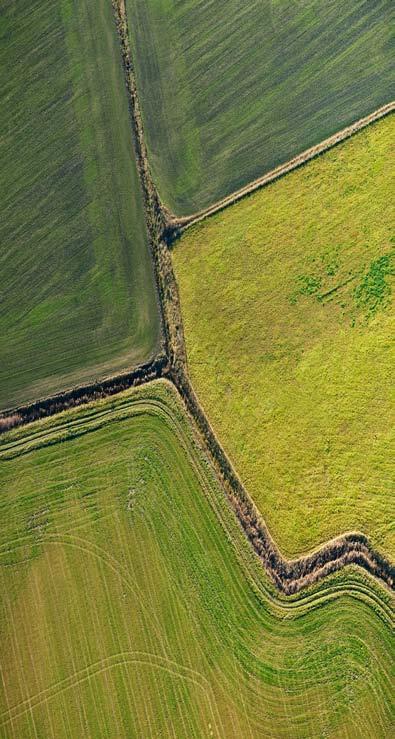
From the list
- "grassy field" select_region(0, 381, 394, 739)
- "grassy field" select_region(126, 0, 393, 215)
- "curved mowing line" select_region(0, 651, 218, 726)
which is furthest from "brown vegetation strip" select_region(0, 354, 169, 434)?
"curved mowing line" select_region(0, 651, 218, 726)

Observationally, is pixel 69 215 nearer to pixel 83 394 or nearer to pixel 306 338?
pixel 83 394

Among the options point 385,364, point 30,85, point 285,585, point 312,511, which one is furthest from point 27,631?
point 30,85

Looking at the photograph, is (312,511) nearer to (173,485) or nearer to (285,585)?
(285,585)

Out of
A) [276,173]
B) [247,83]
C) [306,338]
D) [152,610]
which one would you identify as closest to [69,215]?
[276,173]

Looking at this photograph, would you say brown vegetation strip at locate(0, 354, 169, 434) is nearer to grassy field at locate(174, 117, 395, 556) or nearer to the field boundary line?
grassy field at locate(174, 117, 395, 556)

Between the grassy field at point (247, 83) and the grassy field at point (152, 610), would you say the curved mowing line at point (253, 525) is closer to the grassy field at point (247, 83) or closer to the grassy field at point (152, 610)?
the grassy field at point (152, 610)

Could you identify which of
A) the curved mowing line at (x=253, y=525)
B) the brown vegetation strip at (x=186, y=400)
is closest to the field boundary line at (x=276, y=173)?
the brown vegetation strip at (x=186, y=400)
